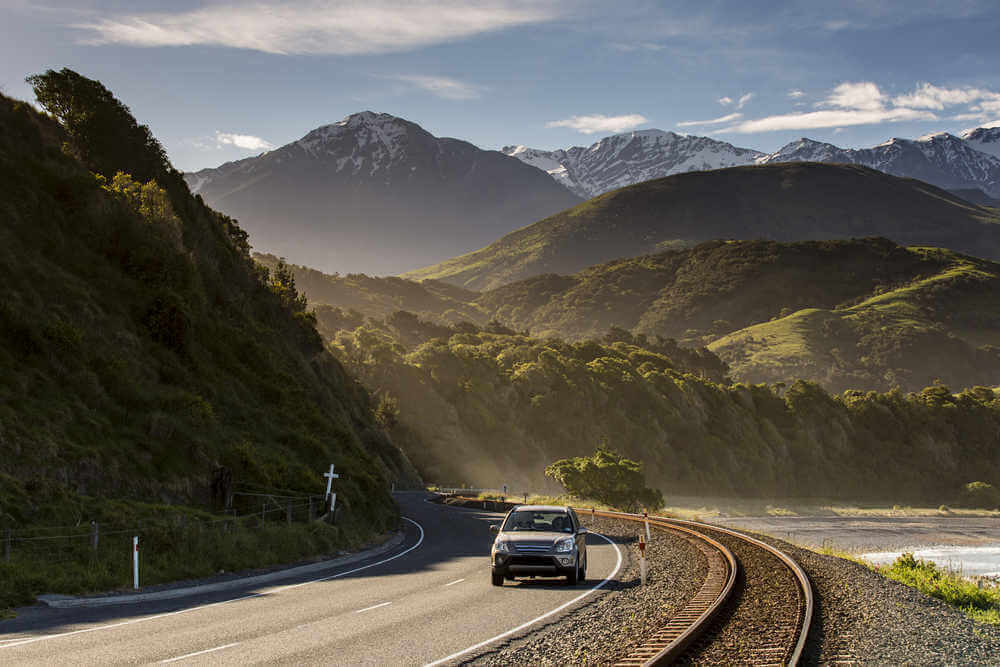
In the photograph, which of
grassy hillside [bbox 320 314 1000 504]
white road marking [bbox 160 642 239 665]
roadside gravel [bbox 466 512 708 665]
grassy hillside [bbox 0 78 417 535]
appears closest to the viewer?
white road marking [bbox 160 642 239 665]

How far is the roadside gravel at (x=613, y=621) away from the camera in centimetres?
1121

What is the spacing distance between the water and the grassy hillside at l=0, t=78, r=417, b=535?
28167 millimetres

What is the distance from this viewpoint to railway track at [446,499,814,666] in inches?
434

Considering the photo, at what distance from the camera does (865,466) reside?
129 meters

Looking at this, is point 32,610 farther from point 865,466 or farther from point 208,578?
point 865,466

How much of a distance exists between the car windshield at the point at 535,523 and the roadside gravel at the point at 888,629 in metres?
5.40

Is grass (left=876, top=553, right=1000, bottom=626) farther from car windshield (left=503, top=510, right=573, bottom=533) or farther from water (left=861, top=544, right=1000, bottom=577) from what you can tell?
water (left=861, top=544, right=1000, bottom=577)

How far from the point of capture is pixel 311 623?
13.6 m

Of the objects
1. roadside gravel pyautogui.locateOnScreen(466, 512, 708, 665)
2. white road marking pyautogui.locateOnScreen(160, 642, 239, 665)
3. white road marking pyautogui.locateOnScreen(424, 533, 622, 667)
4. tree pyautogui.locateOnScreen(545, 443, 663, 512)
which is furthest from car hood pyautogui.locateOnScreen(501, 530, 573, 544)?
tree pyautogui.locateOnScreen(545, 443, 663, 512)

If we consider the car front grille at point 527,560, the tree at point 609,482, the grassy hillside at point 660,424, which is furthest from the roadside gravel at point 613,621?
the grassy hillside at point 660,424

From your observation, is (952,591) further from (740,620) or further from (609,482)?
(609,482)

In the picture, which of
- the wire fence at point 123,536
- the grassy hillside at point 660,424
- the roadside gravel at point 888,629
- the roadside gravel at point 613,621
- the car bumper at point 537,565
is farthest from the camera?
the grassy hillside at point 660,424

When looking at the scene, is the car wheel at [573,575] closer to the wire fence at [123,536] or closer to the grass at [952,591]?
the grass at [952,591]

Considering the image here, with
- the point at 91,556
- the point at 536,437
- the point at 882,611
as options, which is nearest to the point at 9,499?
the point at 91,556
